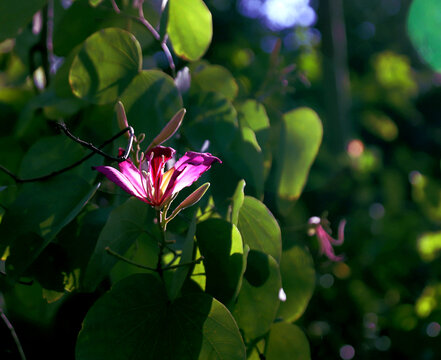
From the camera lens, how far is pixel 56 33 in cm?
57

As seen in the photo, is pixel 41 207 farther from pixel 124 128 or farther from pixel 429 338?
pixel 429 338

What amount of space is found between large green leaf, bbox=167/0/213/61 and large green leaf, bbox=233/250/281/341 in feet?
0.76

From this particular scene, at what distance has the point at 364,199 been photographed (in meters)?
1.71

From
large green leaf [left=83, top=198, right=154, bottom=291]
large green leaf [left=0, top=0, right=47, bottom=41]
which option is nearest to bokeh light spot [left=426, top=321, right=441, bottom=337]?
large green leaf [left=83, top=198, right=154, bottom=291]

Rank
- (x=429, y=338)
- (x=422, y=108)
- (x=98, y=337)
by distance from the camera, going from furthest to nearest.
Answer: (x=422, y=108), (x=429, y=338), (x=98, y=337)

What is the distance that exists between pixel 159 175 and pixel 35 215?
131 mm

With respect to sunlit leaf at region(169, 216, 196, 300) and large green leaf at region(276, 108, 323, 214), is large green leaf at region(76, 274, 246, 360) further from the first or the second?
large green leaf at region(276, 108, 323, 214)

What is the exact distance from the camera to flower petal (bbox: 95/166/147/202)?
0.33m

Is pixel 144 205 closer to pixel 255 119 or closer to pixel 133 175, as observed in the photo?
pixel 133 175

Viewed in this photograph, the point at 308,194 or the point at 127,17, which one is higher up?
the point at 127,17

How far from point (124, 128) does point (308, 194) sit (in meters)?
1.36

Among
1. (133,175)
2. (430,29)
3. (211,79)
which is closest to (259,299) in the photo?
(133,175)

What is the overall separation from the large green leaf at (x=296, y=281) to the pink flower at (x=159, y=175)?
199 millimetres

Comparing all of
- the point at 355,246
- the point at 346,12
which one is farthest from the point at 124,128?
the point at 346,12
